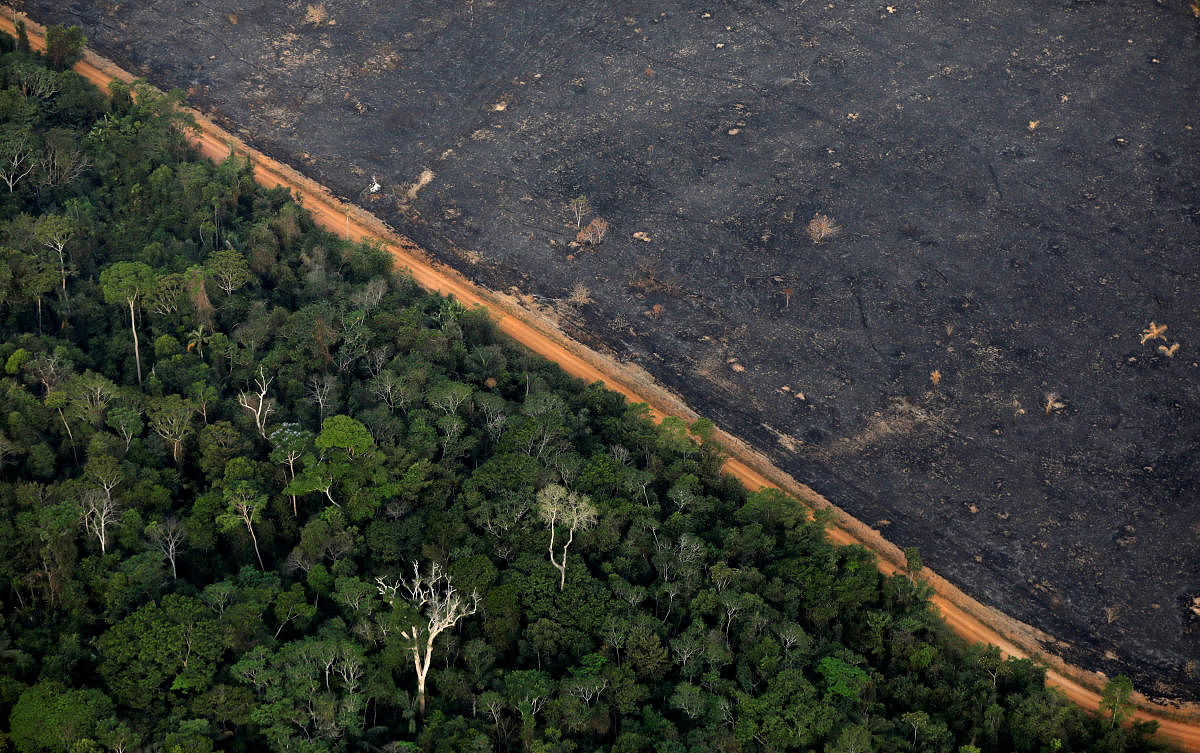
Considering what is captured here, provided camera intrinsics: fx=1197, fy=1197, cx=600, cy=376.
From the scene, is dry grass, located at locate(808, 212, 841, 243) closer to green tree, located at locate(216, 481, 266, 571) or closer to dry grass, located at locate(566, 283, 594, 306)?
dry grass, located at locate(566, 283, 594, 306)

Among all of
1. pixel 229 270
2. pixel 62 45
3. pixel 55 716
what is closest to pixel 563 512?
pixel 55 716

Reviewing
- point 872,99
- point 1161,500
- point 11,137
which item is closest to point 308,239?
point 11,137

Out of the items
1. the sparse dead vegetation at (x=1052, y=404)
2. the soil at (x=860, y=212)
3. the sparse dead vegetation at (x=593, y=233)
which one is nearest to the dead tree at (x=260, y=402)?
the soil at (x=860, y=212)

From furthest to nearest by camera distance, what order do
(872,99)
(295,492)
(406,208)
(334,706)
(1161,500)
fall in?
(872,99) < (406,208) < (1161,500) < (295,492) < (334,706)

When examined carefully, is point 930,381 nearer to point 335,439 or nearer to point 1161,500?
point 1161,500

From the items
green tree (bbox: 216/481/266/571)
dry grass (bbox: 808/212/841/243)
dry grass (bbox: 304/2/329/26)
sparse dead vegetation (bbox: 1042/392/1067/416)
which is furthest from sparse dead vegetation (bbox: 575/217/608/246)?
dry grass (bbox: 304/2/329/26)

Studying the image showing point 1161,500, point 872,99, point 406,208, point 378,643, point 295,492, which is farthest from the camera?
point 872,99

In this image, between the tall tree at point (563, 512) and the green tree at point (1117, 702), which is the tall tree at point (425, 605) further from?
the green tree at point (1117, 702)
